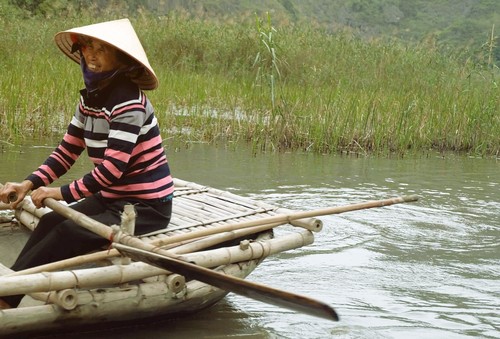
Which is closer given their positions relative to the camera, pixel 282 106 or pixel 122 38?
pixel 122 38

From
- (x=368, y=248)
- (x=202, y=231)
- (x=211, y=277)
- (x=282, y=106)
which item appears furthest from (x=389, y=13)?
(x=211, y=277)

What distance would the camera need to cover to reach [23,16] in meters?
16.3

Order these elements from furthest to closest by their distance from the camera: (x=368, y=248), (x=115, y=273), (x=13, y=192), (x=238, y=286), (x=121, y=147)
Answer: (x=368, y=248), (x=13, y=192), (x=121, y=147), (x=115, y=273), (x=238, y=286)

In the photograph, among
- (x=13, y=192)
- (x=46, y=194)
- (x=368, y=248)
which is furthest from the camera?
(x=368, y=248)

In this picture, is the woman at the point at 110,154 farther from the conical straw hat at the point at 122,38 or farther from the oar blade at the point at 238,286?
the oar blade at the point at 238,286

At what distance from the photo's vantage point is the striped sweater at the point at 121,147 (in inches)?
134

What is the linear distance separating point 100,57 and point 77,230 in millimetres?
674

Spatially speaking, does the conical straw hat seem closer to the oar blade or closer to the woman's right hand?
the woman's right hand

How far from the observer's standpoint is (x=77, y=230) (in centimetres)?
340

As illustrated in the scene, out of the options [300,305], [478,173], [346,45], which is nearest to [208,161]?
[478,173]

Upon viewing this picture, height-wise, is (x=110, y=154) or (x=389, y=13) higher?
(x=389, y=13)

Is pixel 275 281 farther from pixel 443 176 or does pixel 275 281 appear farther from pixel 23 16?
pixel 23 16

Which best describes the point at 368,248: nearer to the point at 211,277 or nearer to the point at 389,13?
the point at 211,277

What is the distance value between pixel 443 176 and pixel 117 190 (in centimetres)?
441
